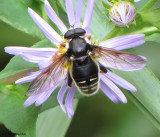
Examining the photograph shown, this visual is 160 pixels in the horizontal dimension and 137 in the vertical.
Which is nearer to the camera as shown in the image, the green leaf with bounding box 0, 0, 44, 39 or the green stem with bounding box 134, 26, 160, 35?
the green stem with bounding box 134, 26, 160, 35

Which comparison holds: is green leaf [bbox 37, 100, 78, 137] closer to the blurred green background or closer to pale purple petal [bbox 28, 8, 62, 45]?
the blurred green background

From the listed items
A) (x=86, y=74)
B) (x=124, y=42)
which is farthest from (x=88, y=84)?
(x=124, y=42)

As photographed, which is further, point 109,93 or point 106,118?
point 106,118

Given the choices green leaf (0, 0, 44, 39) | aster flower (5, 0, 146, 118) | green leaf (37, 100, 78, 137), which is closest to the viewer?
aster flower (5, 0, 146, 118)

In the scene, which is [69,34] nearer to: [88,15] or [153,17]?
[88,15]

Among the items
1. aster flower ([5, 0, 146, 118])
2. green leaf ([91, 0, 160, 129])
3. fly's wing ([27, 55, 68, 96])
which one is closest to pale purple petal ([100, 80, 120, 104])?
aster flower ([5, 0, 146, 118])

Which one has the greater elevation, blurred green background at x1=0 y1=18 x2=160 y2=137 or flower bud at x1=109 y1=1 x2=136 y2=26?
flower bud at x1=109 y1=1 x2=136 y2=26

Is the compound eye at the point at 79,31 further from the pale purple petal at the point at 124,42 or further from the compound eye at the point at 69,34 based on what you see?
the pale purple petal at the point at 124,42
